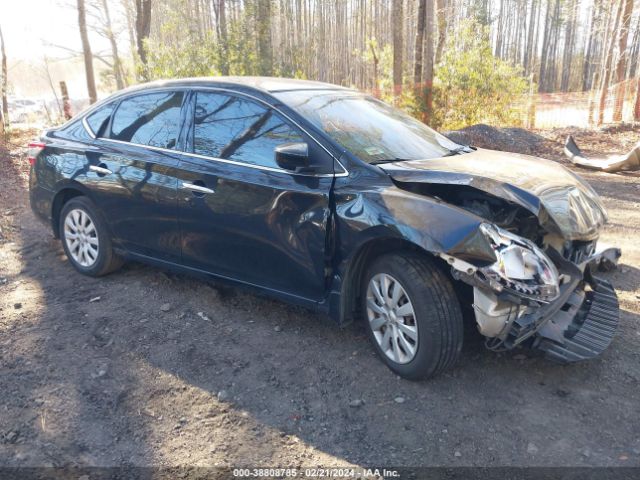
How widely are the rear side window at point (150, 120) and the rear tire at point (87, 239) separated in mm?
715

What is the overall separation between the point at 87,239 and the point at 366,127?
2695 millimetres

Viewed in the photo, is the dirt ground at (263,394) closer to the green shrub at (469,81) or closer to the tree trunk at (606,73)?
the green shrub at (469,81)

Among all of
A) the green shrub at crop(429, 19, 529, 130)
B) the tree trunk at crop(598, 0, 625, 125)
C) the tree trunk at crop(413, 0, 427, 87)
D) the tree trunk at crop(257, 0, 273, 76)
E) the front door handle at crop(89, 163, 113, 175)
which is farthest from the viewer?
the tree trunk at crop(598, 0, 625, 125)

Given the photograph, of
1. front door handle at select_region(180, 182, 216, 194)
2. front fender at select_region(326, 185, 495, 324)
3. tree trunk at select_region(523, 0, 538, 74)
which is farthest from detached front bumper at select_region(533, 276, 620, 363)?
tree trunk at select_region(523, 0, 538, 74)

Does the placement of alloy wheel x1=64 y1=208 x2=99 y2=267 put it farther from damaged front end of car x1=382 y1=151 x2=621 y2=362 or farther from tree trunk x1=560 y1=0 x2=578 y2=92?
tree trunk x1=560 y1=0 x2=578 y2=92

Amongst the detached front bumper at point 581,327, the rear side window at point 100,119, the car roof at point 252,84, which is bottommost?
the detached front bumper at point 581,327

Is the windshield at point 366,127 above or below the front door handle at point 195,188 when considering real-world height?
above

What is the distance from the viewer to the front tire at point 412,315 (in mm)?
2943

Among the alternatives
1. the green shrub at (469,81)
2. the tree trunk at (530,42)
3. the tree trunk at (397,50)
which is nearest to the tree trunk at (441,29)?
the tree trunk at (397,50)

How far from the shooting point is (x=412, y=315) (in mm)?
3064

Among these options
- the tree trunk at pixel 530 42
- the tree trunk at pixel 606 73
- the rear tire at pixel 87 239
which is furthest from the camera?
the tree trunk at pixel 530 42

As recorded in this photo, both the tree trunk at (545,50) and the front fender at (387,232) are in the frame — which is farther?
the tree trunk at (545,50)

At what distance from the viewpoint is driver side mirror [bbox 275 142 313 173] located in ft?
10.7

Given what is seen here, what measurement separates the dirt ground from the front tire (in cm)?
17
